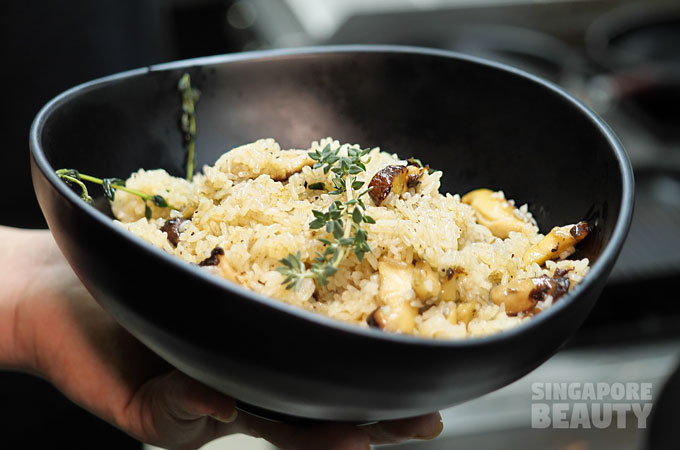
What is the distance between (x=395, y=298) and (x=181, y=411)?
45 centimetres

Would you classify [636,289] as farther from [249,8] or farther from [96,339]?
[249,8]

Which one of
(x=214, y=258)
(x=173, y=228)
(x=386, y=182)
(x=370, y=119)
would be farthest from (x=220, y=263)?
(x=370, y=119)

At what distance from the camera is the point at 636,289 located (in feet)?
7.34

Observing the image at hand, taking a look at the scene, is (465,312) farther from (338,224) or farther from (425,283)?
(338,224)

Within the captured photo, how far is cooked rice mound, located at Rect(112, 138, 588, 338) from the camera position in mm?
907

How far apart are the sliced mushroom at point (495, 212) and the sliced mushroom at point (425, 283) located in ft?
0.90

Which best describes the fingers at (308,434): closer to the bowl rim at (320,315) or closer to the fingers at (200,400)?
the fingers at (200,400)

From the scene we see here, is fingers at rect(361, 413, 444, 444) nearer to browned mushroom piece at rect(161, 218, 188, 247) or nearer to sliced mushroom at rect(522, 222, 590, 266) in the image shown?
sliced mushroom at rect(522, 222, 590, 266)

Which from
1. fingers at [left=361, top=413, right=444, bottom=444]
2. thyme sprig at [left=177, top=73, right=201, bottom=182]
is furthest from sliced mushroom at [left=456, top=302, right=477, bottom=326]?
thyme sprig at [left=177, top=73, right=201, bottom=182]

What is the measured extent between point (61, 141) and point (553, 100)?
0.92 meters

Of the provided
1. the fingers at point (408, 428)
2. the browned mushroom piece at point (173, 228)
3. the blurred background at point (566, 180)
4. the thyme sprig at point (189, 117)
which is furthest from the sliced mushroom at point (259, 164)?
the blurred background at point (566, 180)

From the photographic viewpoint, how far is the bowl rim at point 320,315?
2.26 feet

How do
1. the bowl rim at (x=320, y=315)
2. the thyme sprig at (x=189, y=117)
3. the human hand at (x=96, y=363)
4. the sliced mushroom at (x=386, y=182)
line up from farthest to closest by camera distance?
the thyme sprig at (x=189, y=117) → the human hand at (x=96, y=363) → the sliced mushroom at (x=386, y=182) → the bowl rim at (x=320, y=315)

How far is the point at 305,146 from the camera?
1.38 meters
